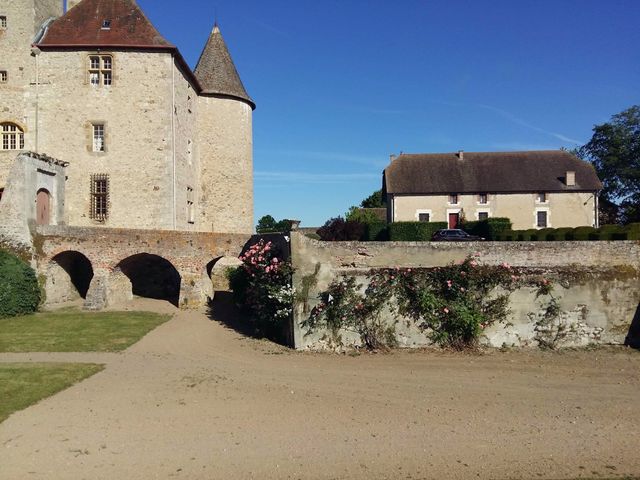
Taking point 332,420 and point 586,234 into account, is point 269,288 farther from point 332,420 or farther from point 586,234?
point 586,234

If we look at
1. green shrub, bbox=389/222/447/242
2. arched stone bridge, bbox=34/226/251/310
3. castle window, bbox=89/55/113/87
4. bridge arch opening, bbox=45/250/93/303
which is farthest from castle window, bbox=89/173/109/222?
green shrub, bbox=389/222/447/242

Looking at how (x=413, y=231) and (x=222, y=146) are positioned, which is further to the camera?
(x=413, y=231)

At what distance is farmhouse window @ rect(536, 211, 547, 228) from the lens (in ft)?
109

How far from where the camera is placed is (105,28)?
70.8 ft

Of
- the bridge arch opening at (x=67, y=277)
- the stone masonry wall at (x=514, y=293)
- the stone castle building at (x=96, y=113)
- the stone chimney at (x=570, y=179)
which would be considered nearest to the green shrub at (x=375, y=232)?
the stone castle building at (x=96, y=113)

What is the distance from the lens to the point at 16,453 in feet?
18.9

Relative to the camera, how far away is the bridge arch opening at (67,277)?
58.3 ft

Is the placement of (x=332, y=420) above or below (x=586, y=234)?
below

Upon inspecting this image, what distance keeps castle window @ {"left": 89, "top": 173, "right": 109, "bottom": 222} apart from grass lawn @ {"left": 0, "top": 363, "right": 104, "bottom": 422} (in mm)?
12673

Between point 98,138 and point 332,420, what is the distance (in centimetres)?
1929

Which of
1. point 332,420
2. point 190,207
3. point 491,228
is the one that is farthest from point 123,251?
point 491,228

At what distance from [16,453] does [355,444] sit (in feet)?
14.2

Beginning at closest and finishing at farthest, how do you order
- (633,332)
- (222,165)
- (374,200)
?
1. (633,332)
2. (222,165)
3. (374,200)

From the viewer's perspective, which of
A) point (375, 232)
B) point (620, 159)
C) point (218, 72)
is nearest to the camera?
point (218, 72)
